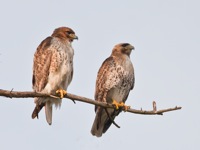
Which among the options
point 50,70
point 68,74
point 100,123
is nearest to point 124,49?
point 100,123

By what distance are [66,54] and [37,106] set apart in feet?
3.56

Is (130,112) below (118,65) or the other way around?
below

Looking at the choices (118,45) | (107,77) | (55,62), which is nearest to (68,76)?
(55,62)

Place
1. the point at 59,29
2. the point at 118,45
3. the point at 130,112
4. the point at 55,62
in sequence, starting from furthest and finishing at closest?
the point at 118,45
the point at 59,29
the point at 55,62
the point at 130,112

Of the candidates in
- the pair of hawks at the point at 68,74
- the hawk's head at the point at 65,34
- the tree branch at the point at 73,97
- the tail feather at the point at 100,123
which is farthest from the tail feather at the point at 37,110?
the tail feather at the point at 100,123

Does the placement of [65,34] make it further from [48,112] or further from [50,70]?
Answer: [48,112]

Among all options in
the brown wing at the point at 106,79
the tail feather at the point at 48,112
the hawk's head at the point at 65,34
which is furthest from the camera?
the brown wing at the point at 106,79

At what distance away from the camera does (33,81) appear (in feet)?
32.1

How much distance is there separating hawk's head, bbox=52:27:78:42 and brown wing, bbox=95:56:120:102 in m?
1.01

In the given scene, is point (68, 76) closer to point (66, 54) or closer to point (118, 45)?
point (66, 54)

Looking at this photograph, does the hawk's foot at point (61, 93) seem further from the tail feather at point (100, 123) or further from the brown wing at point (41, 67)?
the tail feather at point (100, 123)

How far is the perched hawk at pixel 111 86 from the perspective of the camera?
10849 millimetres

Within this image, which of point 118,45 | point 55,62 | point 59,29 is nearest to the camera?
→ point 55,62

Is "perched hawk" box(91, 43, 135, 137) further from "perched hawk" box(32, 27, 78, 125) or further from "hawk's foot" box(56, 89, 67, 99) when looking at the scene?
"hawk's foot" box(56, 89, 67, 99)
